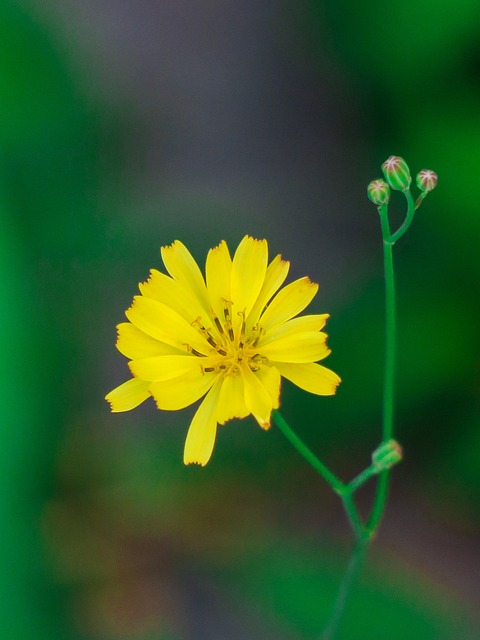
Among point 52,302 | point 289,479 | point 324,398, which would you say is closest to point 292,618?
point 289,479

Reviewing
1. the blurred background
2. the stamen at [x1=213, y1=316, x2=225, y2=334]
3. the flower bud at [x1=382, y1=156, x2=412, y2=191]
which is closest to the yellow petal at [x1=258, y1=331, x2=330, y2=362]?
the stamen at [x1=213, y1=316, x2=225, y2=334]

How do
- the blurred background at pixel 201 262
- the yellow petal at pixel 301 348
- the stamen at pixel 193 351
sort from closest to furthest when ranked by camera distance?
the yellow petal at pixel 301 348
the stamen at pixel 193 351
the blurred background at pixel 201 262

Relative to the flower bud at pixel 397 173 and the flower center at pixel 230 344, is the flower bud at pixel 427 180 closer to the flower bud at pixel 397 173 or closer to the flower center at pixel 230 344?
the flower bud at pixel 397 173

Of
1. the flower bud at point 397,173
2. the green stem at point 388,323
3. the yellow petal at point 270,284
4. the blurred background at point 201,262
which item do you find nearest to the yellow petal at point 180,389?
the yellow petal at point 270,284

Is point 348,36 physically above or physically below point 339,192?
above

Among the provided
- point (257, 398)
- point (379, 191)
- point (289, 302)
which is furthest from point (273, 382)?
point (379, 191)

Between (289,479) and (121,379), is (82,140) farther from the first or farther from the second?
(289,479)

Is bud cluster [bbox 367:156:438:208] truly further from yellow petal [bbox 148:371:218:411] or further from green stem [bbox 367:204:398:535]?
yellow petal [bbox 148:371:218:411]
